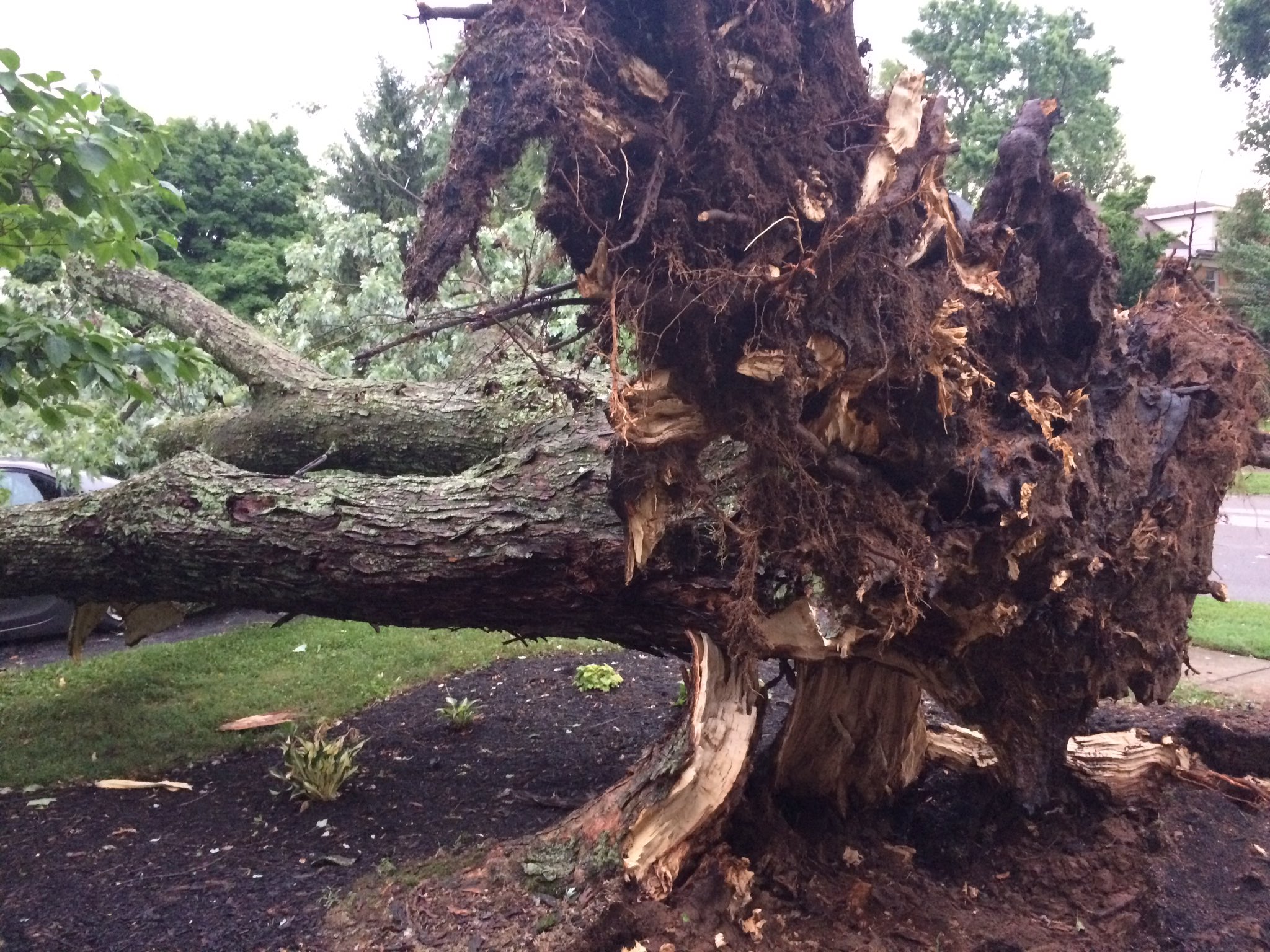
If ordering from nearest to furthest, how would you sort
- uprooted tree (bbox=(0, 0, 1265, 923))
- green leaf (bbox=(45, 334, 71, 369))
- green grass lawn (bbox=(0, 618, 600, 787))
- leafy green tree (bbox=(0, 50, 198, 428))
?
uprooted tree (bbox=(0, 0, 1265, 923))
leafy green tree (bbox=(0, 50, 198, 428))
green leaf (bbox=(45, 334, 71, 369))
green grass lawn (bbox=(0, 618, 600, 787))

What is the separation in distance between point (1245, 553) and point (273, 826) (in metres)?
10.9

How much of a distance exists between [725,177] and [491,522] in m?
1.53

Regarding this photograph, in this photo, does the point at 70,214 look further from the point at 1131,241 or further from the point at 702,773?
the point at 1131,241

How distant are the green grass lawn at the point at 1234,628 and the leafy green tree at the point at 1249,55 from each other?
40.8 feet

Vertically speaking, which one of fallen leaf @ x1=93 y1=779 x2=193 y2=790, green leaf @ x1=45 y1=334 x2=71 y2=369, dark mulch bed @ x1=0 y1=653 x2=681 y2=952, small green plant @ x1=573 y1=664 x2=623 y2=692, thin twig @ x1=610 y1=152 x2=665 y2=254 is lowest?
fallen leaf @ x1=93 y1=779 x2=193 y2=790

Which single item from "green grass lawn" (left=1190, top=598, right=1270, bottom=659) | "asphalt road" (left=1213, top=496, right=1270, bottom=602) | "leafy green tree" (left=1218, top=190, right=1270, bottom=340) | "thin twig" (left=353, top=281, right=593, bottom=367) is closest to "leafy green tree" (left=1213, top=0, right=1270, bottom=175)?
"leafy green tree" (left=1218, top=190, right=1270, bottom=340)

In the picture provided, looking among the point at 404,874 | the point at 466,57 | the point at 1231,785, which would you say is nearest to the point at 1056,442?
the point at 466,57

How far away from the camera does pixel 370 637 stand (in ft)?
20.9

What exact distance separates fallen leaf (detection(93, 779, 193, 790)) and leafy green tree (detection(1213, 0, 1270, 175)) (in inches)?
731

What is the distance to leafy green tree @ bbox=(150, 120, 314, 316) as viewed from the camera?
16828mm

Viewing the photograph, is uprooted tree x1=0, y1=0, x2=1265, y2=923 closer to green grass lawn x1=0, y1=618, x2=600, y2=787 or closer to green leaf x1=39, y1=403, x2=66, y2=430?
green leaf x1=39, y1=403, x2=66, y2=430

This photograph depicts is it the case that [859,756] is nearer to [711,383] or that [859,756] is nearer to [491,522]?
[491,522]

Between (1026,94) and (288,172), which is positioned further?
(288,172)

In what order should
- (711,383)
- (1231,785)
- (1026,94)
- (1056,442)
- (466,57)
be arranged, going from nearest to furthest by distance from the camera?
(466,57) < (711,383) < (1056,442) < (1231,785) < (1026,94)
